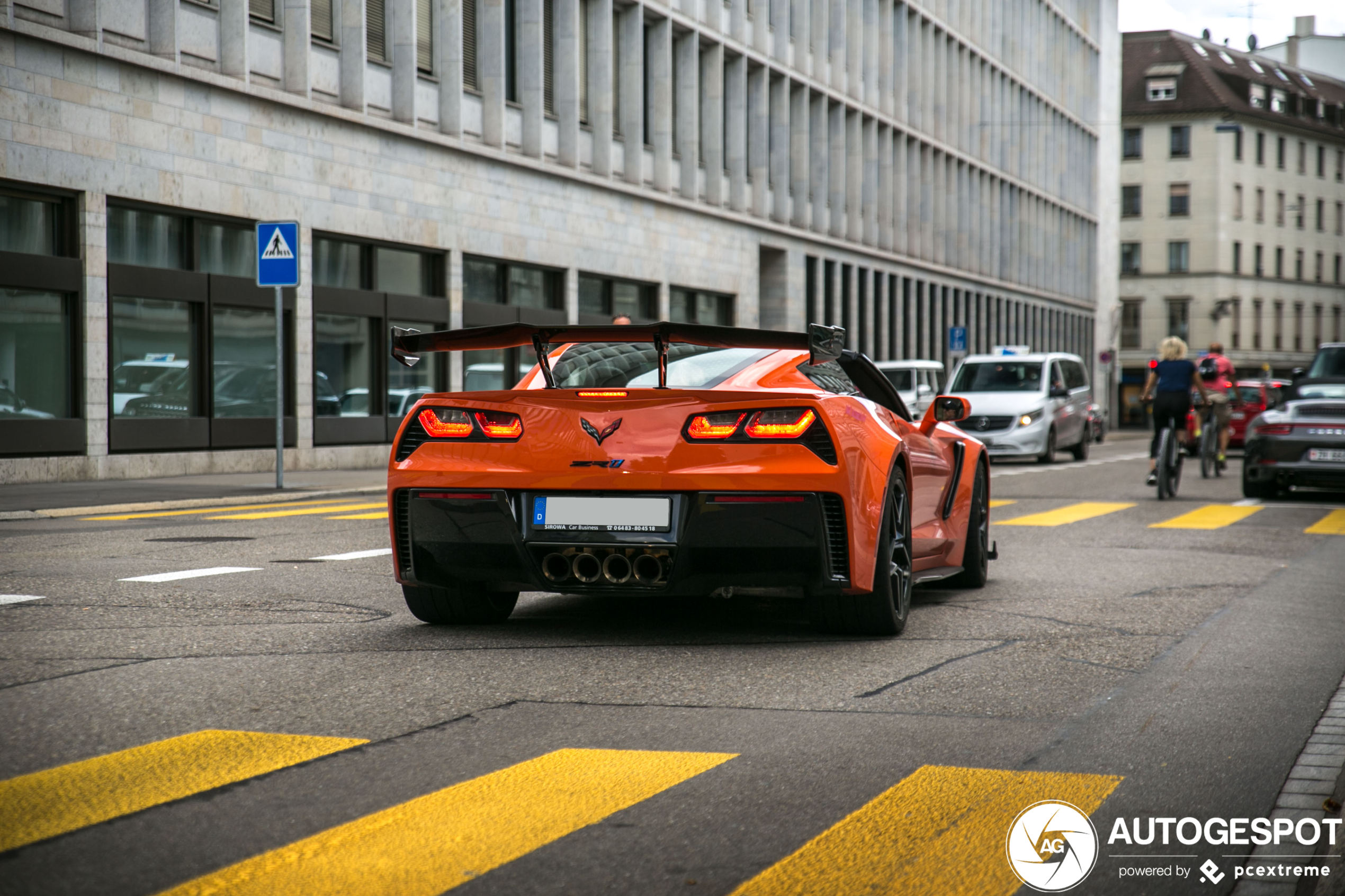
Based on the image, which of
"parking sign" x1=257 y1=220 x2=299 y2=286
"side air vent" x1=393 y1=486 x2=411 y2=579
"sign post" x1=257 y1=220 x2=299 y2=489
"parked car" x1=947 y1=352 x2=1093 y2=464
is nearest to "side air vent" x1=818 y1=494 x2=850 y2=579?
"side air vent" x1=393 y1=486 x2=411 y2=579

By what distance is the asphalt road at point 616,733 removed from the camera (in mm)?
3355

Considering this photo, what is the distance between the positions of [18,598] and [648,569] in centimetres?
336

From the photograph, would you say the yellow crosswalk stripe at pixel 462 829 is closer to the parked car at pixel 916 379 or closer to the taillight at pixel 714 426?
the taillight at pixel 714 426

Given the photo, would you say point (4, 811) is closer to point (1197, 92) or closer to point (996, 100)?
point (996, 100)

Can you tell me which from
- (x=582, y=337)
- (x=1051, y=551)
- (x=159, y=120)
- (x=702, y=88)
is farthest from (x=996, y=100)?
(x=582, y=337)

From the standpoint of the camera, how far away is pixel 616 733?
4.65m

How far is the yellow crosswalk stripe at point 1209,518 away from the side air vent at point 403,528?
324 inches

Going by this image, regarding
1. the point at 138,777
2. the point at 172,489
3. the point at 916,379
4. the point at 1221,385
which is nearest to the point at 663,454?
the point at 138,777

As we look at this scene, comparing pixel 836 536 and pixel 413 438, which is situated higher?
pixel 413 438

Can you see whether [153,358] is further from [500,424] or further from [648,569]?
[648,569]

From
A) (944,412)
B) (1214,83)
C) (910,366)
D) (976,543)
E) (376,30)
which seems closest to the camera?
(944,412)

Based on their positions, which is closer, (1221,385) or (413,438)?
(413,438)

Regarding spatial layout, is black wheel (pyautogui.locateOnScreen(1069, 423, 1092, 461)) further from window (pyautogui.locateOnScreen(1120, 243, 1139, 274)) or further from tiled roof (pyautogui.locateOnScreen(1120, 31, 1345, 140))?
window (pyautogui.locateOnScreen(1120, 243, 1139, 274))

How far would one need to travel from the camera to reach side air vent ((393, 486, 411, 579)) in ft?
21.0
